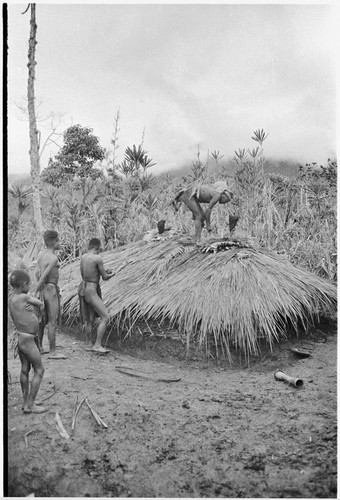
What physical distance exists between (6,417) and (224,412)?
154cm

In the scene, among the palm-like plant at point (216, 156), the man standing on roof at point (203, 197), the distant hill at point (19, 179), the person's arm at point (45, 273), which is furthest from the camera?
the man standing on roof at point (203, 197)

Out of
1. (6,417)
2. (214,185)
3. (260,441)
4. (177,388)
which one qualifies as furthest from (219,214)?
(6,417)

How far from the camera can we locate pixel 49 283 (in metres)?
3.88

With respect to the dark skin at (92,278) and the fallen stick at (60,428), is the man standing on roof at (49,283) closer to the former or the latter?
the dark skin at (92,278)

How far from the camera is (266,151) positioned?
14.1ft

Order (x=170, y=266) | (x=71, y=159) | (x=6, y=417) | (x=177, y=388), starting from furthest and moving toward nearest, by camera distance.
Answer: (x=170, y=266) < (x=71, y=159) < (x=177, y=388) < (x=6, y=417)

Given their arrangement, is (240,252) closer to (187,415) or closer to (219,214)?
(219,214)

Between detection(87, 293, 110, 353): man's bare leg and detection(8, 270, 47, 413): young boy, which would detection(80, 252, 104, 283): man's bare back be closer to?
detection(87, 293, 110, 353): man's bare leg

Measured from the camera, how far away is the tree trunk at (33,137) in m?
3.83

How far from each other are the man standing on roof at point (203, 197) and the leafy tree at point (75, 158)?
3.20 feet

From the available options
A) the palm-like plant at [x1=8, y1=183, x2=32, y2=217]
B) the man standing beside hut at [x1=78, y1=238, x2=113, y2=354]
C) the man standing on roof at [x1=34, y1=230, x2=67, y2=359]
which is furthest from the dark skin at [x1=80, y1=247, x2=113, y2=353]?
the palm-like plant at [x1=8, y1=183, x2=32, y2=217]

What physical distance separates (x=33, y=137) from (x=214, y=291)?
2.06 meters

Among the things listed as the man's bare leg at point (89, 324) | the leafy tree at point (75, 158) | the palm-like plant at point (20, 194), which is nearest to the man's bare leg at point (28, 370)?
the man's bare leg at point (89, 324)

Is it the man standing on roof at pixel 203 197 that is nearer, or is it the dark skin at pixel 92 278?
the dark skin at pixel 92 278
